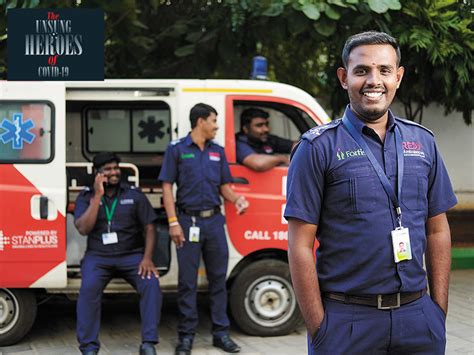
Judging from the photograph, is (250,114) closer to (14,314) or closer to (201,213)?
(201,213)

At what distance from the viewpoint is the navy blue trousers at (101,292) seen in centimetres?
507

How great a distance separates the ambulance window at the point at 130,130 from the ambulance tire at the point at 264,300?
5.85 feet

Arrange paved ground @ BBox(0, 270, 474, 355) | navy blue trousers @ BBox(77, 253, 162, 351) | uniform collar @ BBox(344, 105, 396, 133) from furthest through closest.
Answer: paved ground @ BBox(0, 270, 474, 355)
navy blue trousers @ BBox(77, 253, 162, 351)
uniform collar @ BBox(344, 105, 396, 133)

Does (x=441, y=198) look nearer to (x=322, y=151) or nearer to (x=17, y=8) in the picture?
(x=322, y=151)

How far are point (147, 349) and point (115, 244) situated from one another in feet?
2.79

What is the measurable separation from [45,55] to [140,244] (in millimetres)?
1784

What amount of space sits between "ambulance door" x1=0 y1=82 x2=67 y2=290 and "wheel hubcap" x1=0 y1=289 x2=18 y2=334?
0.17 metres

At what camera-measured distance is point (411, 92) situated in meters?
8.20

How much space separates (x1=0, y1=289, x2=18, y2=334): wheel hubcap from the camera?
18.0 feet

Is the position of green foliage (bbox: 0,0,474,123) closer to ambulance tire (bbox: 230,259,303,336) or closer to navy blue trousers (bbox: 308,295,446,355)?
ambulance tire (bbox: 230,259,303,336)

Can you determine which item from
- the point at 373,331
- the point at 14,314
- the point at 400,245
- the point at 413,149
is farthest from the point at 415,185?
the point at 14,314

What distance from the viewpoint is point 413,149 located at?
8.39 ft

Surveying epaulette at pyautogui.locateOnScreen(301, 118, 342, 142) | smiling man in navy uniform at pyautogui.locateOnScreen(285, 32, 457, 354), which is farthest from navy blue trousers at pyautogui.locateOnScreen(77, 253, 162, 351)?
epaulette at pyautogui.locateOnScreen(301, 118, 342, 142)

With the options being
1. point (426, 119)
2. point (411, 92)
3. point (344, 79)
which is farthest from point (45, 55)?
point (426, 119)
